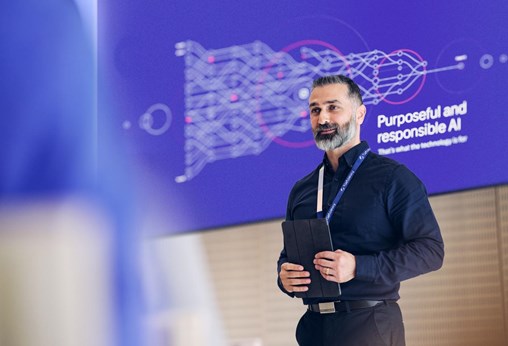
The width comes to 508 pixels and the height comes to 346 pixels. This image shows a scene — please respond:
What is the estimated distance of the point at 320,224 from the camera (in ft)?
6.77

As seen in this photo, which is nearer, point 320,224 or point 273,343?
point 320,224

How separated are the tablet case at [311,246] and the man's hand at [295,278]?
0.05 ft

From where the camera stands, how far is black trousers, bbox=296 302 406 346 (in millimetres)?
2105

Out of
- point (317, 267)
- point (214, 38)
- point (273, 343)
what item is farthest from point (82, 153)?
point (317, 267)

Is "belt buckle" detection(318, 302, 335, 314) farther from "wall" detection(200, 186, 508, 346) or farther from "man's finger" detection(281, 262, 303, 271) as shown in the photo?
"wall" detection(200, 186, 508, 346)

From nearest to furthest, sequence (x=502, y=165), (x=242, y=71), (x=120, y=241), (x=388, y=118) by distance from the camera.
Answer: (x=502, y=165)
(x=388, y=118)
(x=242, y=71)
(x=120, y=241)

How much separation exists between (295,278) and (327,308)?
0.12m

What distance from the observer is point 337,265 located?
6.69 feet

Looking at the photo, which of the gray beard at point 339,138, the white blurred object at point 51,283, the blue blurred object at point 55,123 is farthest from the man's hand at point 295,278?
the blue blurred object at point 55,123

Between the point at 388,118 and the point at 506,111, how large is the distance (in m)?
0.45

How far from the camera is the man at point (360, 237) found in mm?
2072

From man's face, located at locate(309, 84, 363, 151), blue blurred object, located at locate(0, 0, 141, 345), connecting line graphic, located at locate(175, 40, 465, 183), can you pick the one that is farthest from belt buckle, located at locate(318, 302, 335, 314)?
blue blurred object, located at locate(0, 0, 141, 345)

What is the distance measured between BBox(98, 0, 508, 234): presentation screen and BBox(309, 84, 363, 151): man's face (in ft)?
2.93

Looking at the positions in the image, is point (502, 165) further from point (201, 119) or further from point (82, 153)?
point (82, 153)
